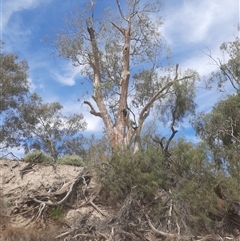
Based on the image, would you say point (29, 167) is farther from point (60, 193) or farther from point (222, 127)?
point (222, 127)

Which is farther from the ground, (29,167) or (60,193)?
(29,167)

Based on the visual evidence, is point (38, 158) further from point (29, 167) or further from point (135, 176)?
point (135, 176)

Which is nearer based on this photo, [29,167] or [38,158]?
[29,167]

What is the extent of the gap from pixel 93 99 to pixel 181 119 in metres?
4.21

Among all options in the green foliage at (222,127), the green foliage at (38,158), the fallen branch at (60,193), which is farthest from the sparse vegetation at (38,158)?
the green foliage at (222,127)

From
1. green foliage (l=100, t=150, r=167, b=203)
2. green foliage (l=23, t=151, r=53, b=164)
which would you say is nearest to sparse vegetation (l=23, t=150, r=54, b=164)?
green foliage (l=23, t=151, r=53, b=164)

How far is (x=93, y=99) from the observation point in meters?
20.1

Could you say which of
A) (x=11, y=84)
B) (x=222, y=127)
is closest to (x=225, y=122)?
(x=222, y=127)

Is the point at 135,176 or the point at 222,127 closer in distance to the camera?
the point at 135,176

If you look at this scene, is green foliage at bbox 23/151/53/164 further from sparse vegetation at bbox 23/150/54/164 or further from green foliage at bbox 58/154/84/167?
green foliage at bbox 58/154/84/167

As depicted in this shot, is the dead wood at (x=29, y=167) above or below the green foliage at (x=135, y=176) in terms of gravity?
above

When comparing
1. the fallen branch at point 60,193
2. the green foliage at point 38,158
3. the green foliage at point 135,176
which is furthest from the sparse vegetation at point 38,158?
the green foliage at point 135,176

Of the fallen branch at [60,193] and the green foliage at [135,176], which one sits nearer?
the green foliage at [135,176]

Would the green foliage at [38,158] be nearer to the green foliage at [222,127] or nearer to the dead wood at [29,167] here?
the dead wood at [29,167]
